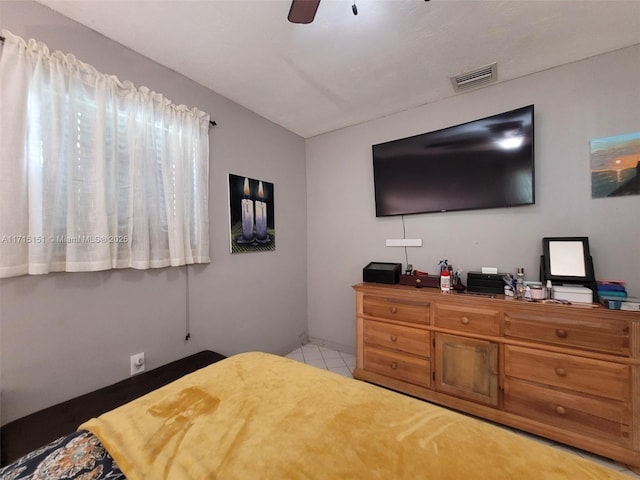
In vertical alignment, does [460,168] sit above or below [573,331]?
above

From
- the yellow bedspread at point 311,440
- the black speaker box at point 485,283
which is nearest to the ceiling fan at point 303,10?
the yellow bedspread at point 311,440

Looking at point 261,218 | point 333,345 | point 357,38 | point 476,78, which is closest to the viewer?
point 357,38

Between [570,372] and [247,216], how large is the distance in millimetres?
2629

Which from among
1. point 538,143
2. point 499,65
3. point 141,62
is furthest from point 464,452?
point 141,62

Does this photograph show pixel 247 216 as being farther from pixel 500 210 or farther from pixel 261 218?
pixel 500 210

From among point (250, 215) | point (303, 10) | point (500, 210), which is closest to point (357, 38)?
point (303, 10)

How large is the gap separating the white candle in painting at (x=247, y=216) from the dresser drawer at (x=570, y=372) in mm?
2254

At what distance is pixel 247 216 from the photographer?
2451mm

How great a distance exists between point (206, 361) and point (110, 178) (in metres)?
1.40

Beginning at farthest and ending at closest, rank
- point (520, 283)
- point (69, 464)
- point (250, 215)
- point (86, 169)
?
point (250, 215), point (520, 283), point (86, 169), point (69, 464)

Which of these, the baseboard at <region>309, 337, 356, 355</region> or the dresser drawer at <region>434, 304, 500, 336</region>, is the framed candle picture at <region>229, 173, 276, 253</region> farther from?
the dresser drawer at <region>434, 304, 500, 336</region>

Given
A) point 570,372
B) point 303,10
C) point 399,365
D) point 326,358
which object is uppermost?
point 303,10

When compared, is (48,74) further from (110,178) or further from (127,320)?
(127,320)

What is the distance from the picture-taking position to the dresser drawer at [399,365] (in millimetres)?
2018
